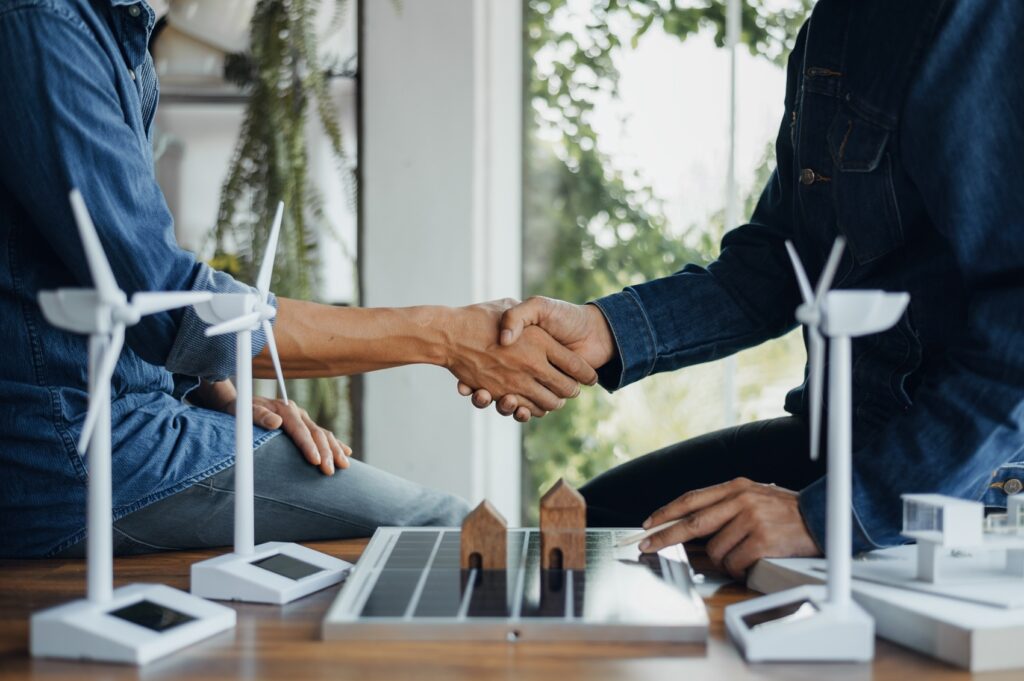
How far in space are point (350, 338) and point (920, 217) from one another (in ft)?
3.08

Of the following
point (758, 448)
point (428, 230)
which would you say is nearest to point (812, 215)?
point (758, 448)

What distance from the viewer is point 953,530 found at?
1.05 m

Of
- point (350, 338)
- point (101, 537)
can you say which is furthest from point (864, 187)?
point (101, 537)

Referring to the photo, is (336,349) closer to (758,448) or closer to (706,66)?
(758,448)

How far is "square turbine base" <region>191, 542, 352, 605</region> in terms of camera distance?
1.18m

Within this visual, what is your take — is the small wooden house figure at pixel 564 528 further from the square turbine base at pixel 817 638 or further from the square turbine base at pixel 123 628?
the square turbine base at pixel 123 628

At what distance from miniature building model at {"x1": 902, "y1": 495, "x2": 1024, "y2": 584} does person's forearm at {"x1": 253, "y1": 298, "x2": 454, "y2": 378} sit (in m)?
0.99

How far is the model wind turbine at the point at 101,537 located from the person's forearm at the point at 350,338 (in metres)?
0.66

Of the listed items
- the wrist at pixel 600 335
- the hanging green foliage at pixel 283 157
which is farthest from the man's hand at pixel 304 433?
the hanging green foliage at pixel 283 157

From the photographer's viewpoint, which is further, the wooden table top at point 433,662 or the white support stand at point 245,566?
the white support stand at point 245,566

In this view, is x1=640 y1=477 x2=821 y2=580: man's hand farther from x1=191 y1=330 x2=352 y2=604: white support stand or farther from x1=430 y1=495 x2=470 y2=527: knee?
x1=430 y1=495 x2=470 y2=527: knee

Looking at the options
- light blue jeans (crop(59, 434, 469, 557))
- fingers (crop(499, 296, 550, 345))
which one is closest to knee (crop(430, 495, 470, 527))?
light blue jeans (crop(59, 434, 469, 557))

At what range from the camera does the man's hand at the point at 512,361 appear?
1.96 metres

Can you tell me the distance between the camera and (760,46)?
3369 mm
